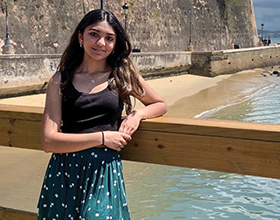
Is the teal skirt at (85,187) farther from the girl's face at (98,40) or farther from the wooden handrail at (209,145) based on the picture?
the girl's face at (98,40)

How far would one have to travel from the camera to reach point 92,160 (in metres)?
1.68

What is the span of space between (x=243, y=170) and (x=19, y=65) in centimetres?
1013

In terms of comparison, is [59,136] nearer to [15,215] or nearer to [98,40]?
[98,40]

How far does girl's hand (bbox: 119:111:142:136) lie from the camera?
5.78 ft

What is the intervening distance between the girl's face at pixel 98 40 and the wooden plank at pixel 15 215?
31.4 inches

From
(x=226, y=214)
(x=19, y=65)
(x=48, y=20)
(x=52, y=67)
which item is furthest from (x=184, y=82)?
(x=226, y=214)

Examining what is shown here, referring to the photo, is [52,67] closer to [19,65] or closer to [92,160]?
[19,65]

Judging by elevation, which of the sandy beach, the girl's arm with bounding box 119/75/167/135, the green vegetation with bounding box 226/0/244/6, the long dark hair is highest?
the green vegetation with bounding box 226/0/244/6

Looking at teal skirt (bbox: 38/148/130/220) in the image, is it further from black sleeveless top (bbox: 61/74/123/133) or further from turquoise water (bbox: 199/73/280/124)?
turquoise water (bbox: 199/73/280/124)

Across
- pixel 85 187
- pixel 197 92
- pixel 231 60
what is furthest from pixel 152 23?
pixel 85 187

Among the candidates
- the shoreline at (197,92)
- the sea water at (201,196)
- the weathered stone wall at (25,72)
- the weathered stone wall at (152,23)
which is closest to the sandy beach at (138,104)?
the shoreline at (197,92)

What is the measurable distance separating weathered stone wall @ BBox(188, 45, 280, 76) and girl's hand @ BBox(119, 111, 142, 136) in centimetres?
2011

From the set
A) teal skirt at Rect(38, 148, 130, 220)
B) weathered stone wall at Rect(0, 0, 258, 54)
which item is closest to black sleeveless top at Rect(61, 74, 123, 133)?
teal skirt at Rect(38, 148, 130, 220)

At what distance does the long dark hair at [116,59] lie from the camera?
178cm
